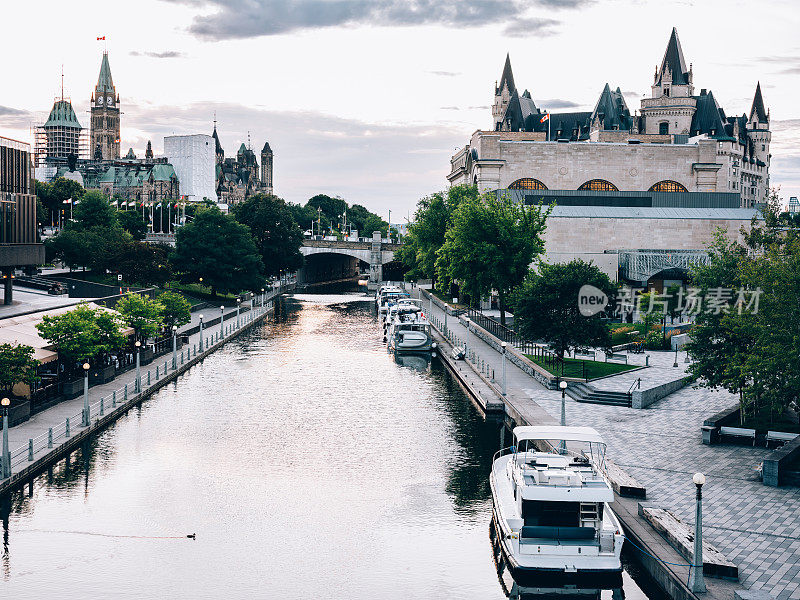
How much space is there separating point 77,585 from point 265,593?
5443 mm

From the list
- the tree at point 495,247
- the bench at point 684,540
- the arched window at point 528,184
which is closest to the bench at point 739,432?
the bench at point 684,540

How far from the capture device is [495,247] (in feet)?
242

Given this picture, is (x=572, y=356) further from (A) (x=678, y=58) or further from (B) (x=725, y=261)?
(A) (x=678, y=58)

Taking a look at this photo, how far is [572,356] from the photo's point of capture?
59250 mm

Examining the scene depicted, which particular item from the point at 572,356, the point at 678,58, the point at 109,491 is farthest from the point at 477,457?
the point at 678,58

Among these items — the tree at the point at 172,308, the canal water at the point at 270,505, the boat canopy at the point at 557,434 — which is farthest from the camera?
the tree at the point at 172,308

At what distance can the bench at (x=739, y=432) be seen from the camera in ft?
119

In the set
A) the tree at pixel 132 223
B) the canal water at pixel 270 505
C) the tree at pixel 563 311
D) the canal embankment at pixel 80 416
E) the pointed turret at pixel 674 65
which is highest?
the pointed turret at pixel 674 65

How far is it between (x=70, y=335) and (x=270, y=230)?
256ft

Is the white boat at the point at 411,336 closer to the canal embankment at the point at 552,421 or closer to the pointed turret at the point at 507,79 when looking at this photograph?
the canal embankment at the point at 552,421

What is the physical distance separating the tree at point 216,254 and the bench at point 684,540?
78.4 metres

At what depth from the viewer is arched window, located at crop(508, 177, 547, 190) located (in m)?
119

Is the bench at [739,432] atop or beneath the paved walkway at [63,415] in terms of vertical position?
atop

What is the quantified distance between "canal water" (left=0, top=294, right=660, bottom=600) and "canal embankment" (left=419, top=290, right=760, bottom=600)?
3.56 feet
